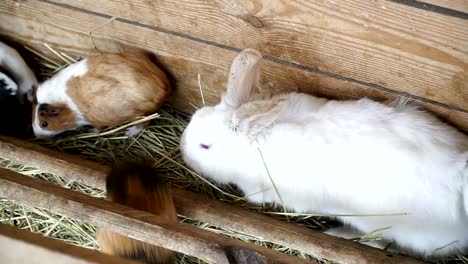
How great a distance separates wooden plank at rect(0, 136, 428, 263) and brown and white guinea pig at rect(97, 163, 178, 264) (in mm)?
116

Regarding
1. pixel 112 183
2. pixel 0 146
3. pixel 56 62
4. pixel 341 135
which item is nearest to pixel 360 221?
pixel 341 135

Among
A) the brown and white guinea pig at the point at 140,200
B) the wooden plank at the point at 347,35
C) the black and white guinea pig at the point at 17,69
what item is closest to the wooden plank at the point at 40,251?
the brown and white guinea pig at the point at 140,200

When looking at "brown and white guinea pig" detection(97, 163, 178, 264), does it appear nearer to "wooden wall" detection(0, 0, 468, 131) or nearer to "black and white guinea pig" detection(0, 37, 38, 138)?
"wooden wall" detection(0, 0, 468, 131)

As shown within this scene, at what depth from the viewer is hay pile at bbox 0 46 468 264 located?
2.36 metres

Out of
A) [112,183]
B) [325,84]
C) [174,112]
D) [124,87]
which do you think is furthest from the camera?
[174,112]

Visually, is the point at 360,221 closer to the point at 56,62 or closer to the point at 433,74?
the point at 433,74

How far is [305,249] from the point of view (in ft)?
6.22

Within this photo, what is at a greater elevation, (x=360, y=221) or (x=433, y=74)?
(x=433, y=74)

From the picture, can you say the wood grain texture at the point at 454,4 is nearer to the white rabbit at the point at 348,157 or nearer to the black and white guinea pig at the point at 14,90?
the white rabbit at the point at 348,157

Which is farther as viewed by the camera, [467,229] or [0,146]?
[0,146]

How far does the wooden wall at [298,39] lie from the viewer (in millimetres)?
1961

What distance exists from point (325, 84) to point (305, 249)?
2.21 feet

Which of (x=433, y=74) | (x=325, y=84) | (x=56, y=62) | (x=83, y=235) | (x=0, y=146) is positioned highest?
(x=433, y=74)

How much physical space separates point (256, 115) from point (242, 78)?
0.16 m
